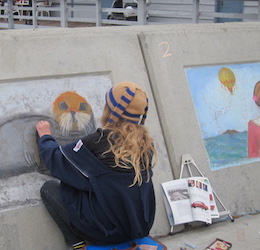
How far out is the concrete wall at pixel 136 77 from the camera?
10.6 ft

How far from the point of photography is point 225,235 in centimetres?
357

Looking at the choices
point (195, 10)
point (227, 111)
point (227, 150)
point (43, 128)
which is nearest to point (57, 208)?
point (43, 128)

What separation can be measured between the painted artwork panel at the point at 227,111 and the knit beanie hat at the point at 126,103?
1474 millimetres

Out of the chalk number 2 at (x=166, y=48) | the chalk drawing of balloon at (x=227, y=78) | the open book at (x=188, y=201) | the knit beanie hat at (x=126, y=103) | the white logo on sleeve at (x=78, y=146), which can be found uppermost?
the chalk number 2 at (x=166, y=48)

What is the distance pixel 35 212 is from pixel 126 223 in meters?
0.75

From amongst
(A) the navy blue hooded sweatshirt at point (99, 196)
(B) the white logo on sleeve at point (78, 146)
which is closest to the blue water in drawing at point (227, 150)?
(A) the navy blue hooded sweatshirt at point (99, 196)

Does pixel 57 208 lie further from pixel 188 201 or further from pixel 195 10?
pixel 195 10

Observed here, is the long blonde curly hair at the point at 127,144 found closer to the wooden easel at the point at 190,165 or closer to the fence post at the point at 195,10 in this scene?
the wooden easel at the point at 190,165

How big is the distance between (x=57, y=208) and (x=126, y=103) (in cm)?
86

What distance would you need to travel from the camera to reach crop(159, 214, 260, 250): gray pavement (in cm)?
342

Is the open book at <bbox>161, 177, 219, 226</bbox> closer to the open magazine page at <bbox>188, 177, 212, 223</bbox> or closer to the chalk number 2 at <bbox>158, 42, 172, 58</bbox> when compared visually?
the open magazine page at <bbox>188, 177, 212, 223</bbox>

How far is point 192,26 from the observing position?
4535 millimetres

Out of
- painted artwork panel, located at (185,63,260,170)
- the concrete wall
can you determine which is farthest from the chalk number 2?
painted artwork panel, located at (185,63,260,170)

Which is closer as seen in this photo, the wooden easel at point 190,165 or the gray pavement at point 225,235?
the gray pavement at point 225,235
